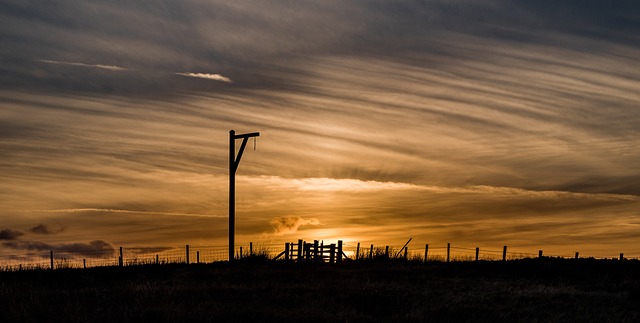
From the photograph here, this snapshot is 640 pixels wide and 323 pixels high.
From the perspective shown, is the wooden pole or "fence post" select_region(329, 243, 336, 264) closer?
the wooden pole

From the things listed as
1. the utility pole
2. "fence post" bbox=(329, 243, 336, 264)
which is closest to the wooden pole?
the utility pole

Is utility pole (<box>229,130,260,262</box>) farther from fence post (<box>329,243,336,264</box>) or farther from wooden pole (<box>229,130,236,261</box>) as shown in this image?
fence post (<box>329,243,336,264</box>)

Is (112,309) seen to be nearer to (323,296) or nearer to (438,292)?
(323,296)

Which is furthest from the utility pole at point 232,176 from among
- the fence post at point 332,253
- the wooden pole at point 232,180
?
the fence post at point 332,253

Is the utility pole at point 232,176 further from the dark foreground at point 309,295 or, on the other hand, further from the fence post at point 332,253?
the fence post at point 332,253

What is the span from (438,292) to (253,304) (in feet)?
26.8

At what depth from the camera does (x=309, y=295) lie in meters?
23.2

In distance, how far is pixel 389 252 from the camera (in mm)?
49562

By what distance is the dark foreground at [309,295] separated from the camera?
63.2ft

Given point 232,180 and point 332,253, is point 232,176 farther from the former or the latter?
point 332,253

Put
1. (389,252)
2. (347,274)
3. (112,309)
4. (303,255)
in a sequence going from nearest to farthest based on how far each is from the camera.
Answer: (112,309) < (347,274) < (303,255) < (389,252)

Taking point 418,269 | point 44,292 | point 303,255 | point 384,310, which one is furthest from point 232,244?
point 384,310

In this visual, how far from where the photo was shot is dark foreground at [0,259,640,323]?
19.3 meters

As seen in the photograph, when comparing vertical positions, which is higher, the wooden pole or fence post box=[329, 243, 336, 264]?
the wooden pole
